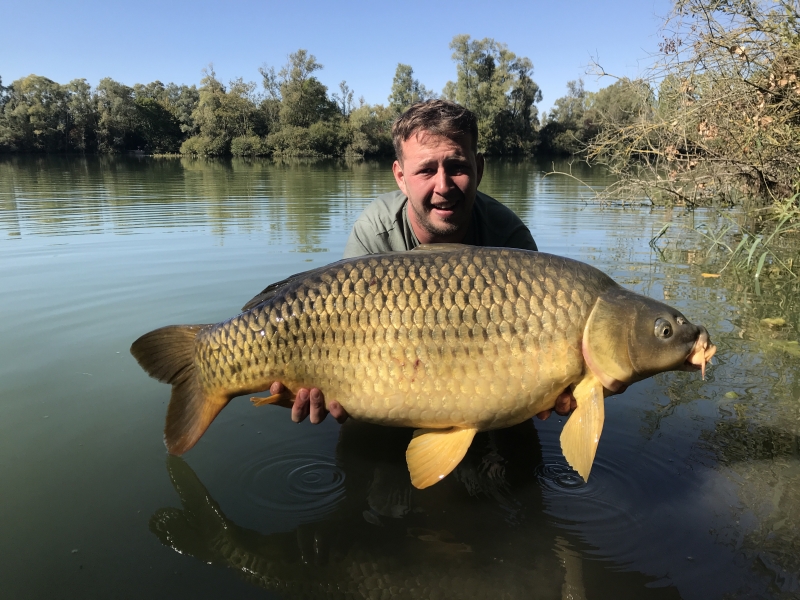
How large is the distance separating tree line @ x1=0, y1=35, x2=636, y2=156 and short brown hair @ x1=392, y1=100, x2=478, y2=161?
3457 cm

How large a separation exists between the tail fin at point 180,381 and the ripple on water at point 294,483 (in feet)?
1.03

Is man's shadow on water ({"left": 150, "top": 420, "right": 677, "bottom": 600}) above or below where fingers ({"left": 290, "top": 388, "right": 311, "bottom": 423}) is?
below

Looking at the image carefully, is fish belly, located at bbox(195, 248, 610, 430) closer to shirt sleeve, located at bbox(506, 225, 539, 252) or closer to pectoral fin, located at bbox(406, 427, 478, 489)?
pectoral fin, located at bbox(406, 427, 478, 489)

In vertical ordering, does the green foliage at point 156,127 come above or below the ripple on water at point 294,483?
above

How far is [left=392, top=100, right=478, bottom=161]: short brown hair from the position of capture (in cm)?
235

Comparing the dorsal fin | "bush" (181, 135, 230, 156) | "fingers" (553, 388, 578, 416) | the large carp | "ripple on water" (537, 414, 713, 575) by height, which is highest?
"bush" (181, 135, 230, 156)

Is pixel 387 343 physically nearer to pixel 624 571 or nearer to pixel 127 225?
pixel 624 571

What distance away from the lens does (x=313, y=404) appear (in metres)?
1.76

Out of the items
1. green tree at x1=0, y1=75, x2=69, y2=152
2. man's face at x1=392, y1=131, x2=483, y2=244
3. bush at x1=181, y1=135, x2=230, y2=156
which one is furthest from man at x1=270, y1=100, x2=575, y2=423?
green tree at x1=0, y1=75, x2=69, y2=152

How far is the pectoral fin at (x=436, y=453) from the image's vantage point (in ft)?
5.50

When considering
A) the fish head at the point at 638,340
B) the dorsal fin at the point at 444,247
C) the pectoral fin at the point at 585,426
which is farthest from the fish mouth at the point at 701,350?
the dorsal fin at the point at 444,247

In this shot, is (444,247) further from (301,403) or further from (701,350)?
(701,350)

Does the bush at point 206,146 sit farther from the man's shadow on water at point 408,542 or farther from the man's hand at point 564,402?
the man's hand at point 564,402

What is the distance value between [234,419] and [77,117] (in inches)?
2309
